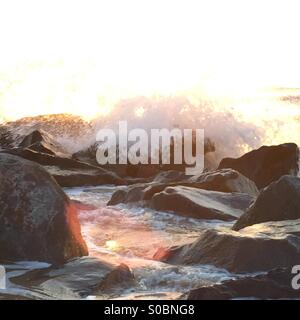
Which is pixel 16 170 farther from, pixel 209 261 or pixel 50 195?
pixel 209 261

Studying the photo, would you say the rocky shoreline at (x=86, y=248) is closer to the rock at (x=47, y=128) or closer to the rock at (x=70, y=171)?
the rock at (x=70, y=171)

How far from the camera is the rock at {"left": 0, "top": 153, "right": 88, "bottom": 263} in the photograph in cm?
664

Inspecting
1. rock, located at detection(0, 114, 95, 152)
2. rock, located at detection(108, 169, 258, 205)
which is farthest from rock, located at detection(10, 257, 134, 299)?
rock, located at detection(0, 114, 95, 152)

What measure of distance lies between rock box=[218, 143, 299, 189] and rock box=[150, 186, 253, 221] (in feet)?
8.86

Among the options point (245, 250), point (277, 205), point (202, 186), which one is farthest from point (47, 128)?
point (245, 250)

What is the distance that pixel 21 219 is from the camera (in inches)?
265

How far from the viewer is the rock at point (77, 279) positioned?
5.85 metres

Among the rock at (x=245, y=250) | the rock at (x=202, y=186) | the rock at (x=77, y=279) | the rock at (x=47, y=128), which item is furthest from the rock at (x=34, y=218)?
the rock at (x=47, y=128)

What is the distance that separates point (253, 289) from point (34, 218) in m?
2.32

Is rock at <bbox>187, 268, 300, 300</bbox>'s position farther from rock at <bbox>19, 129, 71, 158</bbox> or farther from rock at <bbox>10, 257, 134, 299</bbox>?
rock at <bbox>19, 129, 71, 158</bbox>

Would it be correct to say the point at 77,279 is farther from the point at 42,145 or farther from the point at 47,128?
the point at 47,128

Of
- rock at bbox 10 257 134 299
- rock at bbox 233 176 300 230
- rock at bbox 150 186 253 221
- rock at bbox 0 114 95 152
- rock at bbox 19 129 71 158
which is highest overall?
rock at bbox 0 114 95 152

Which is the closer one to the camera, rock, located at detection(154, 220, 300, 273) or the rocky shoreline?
the rocky shoreline

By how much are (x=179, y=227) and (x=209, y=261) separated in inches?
103
